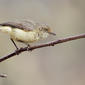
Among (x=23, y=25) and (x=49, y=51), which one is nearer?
(x=23, y=25)

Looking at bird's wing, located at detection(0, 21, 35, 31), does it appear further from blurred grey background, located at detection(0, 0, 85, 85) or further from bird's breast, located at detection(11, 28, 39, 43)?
blurred grey background, located at detection(0, 0, 85, 85)

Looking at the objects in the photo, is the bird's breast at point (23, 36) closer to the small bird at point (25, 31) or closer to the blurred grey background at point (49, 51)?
the small bird at point (25, 31)

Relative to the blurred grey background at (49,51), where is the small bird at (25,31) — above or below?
above

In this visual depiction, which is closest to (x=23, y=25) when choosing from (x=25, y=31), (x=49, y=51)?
(x=25, y=31)

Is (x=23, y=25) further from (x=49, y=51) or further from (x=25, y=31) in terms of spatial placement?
(x=49, y=51)

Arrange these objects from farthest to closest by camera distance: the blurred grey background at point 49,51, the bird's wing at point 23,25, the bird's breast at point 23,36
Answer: the blurred grey background at point 49,51 < the bird's breast at point 23,36 < the bird's wing at point 23,25

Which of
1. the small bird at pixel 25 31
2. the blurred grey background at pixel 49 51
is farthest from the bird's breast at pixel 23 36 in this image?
the blurred grey background at pixel 49 51

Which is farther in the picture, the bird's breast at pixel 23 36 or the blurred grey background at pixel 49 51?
the blurred grey background at pixel 49 51
